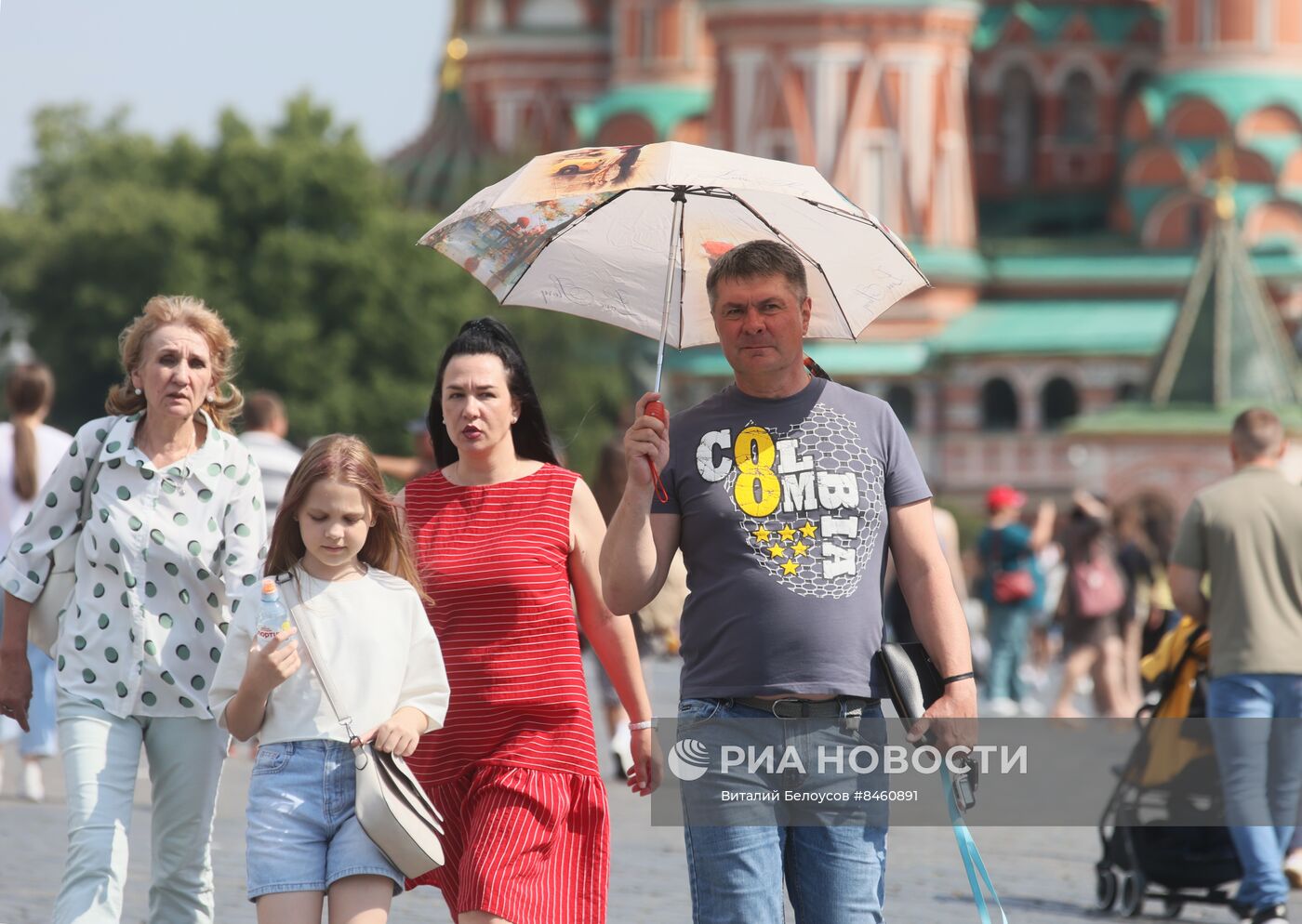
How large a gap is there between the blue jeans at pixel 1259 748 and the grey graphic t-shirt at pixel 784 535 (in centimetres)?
338

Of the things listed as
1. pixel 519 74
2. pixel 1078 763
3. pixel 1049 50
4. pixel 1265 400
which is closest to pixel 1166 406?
pixel 1265 400

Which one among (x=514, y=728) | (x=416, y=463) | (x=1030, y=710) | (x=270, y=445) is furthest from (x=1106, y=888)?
(x=1030, y=710)

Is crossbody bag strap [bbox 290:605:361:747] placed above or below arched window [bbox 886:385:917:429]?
above

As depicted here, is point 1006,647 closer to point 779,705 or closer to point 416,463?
point 416,463

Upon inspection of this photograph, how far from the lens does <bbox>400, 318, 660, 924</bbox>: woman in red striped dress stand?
572 centimetres

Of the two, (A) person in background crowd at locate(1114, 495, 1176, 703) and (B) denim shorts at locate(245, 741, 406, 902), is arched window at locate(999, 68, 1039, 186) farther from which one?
(B) denim shorts at locate(245, 741, 406, 902)

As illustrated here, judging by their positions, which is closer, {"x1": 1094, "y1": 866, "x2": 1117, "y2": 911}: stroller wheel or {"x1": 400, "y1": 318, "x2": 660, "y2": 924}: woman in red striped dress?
{"x1": 400, "y1": 318, "x2": 660, "y2": 924}: woman in red striped dress

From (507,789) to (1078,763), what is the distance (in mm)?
8404

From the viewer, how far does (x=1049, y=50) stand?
65.4 m

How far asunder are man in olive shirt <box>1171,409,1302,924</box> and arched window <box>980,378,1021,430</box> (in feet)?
164

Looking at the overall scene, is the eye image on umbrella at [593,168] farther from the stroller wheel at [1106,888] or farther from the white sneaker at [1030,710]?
the white sneaker at [1030,710]

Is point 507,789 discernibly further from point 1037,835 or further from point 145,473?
point 1037,835

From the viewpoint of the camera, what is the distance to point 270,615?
18.2 feet

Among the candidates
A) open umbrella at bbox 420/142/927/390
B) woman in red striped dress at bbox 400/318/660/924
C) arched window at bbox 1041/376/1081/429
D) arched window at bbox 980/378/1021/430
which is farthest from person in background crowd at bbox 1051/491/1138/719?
arched window at bbox 980/378/1021/430
